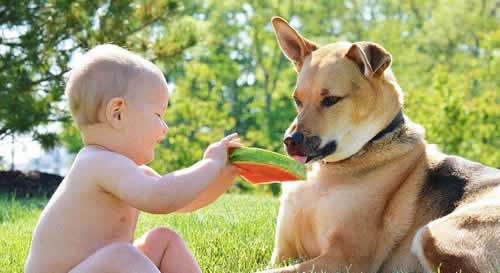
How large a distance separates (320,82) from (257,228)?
155 centimetres

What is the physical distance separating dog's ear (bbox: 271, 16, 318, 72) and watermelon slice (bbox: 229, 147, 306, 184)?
60.3 inches

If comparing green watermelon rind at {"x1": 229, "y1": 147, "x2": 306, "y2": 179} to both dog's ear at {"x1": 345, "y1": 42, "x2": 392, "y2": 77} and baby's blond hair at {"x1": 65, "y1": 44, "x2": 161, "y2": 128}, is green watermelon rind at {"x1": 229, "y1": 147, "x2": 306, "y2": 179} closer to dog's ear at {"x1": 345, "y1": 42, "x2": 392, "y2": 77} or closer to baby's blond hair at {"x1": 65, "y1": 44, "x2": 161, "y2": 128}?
baby's blond hair at {"x1": 65, "y1": 44, "x2": 161, "y2": 128}

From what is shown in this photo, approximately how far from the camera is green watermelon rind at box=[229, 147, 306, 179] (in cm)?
338

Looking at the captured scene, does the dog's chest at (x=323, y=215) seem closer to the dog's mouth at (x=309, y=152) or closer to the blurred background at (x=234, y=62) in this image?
the dog's mouth at (x=309, y=152)

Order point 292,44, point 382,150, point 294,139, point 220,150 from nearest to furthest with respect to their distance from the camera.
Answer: point 220,150
point 294,139
point 382,150
point 292,44

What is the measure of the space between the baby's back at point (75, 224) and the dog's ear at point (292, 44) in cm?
210

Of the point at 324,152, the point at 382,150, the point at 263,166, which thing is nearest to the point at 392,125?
the point at 382,150

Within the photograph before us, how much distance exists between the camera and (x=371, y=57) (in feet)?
14.7

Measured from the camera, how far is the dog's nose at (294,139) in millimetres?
4332

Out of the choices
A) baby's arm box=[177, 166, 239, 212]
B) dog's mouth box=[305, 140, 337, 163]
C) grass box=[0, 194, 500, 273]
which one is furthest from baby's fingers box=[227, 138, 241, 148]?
grass box=[0, 194, 500, 273]

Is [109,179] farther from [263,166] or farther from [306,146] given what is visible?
[306,146]

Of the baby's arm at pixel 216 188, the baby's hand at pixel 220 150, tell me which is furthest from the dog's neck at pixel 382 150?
the baby's hand at pixel 220 150

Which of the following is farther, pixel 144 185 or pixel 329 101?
pixel 329 101

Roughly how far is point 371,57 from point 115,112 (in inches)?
76.2
